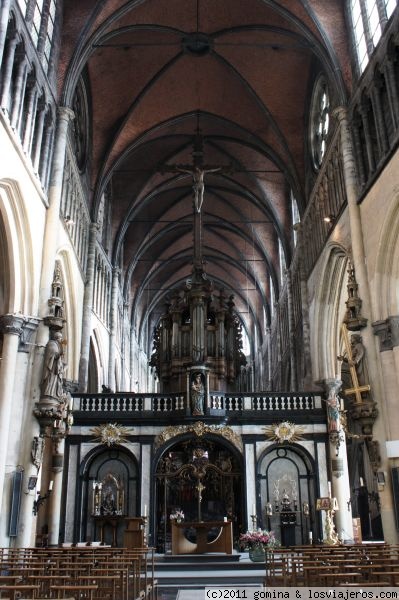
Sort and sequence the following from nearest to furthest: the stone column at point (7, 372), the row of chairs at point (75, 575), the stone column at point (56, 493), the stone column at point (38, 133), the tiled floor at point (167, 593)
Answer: the row of chairs at point (75, 575) < the tiled floor at point (167, 593) < the stone column at point (7, 372) < the stone column at point (38, 133) < the stone column at point (56, 493)

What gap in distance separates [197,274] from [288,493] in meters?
10.8

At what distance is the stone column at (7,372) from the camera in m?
14.7

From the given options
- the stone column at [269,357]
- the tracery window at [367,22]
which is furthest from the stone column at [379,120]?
the stone column at [269,357]

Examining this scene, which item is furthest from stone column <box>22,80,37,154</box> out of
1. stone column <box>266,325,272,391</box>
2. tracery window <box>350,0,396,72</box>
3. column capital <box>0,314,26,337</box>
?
stone column <box>266,325,272,391</box>

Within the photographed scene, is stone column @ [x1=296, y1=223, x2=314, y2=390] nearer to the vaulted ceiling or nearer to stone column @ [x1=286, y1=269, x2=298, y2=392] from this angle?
stone column @ [x1=286, y1=269, x2=298, y2=392]

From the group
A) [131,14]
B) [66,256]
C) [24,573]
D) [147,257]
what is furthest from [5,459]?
[147,257]

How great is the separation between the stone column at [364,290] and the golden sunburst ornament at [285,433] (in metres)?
5.11

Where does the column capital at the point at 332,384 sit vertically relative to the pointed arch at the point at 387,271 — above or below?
below

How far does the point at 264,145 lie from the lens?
2853 cm

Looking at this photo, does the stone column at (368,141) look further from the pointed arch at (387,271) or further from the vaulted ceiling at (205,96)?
the pointed arch at (387,271)

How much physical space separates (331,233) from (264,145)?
28.0 feet

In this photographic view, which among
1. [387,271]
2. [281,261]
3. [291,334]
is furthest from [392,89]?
[281,261]

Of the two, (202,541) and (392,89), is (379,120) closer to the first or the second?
(392,89)

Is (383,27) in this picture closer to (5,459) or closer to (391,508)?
(391,508)
